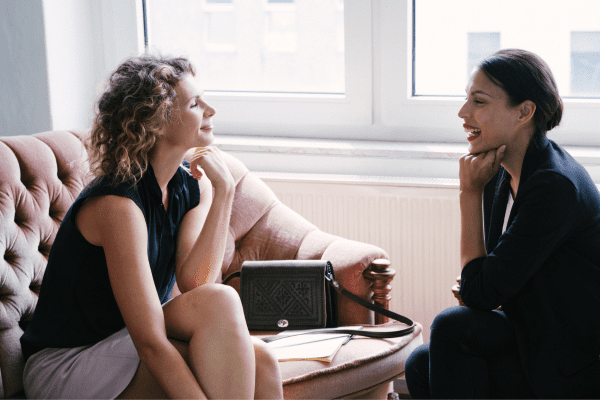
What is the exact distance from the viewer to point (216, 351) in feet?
4.66

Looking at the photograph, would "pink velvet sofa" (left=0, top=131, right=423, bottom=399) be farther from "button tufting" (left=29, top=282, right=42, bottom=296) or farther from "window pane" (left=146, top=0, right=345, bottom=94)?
"window pane" (left=146, top=0, right=345, bottom=94)

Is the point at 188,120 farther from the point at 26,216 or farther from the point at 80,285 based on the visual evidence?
the point at 26,216

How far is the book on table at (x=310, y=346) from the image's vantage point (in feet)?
5.74

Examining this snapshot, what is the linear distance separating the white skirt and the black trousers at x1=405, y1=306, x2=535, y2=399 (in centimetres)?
71

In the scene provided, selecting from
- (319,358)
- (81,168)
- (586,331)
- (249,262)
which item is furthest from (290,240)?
(586,331)

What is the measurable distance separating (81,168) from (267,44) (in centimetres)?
117

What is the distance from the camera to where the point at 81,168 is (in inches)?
78.4

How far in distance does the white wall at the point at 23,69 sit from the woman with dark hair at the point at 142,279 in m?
1.07

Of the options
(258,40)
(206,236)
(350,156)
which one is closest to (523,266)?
(206,236)

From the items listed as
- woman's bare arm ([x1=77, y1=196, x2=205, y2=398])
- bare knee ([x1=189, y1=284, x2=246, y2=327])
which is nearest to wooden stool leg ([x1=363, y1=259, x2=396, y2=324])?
bare knee ([x1=189, y1=284, x2=246, y2=327])

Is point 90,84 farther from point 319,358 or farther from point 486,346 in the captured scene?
point 486,346

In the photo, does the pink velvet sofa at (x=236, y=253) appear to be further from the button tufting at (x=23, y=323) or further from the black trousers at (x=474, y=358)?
the black trousers at (x=474, y=358)

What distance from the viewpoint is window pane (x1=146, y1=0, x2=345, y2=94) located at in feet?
9.11

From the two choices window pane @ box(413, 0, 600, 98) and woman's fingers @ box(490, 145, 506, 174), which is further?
window pane @ box(413, 0, 600, 98)
